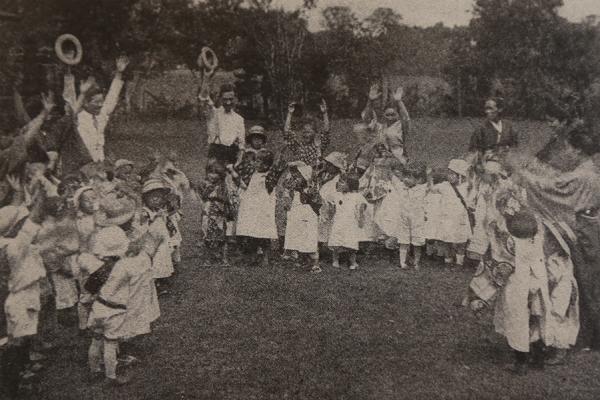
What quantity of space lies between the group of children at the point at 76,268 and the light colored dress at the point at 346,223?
228 centimetres

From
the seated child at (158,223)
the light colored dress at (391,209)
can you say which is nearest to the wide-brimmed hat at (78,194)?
the seated child at (158,223)

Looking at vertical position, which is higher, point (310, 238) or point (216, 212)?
point (216, 212)

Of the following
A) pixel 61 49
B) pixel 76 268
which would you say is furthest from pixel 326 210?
pixel 61 49

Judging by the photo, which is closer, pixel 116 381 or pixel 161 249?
pixel 116 381

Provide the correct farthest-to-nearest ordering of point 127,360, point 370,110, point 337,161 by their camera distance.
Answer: point 370,110, point 337,161, point 127,360

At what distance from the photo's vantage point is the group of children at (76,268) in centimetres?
385

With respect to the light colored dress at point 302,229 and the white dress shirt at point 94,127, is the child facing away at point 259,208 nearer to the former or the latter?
the light colored dress at point 302,229

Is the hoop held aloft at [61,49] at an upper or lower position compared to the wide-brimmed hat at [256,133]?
upper

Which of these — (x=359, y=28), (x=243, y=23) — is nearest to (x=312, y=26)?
(x=359, y=28)

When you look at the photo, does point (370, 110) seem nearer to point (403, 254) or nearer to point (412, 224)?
point (412, 224)

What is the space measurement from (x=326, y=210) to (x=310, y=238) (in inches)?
17.9

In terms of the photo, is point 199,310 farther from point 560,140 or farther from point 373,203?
point 560,140

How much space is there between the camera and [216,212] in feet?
22.6

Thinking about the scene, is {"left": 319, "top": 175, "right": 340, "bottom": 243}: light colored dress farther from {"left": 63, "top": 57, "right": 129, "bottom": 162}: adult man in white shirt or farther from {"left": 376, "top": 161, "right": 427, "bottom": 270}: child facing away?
{"left": 63, "top": 57, "right": 129, "bottom": 162}: adult man in white shirt
